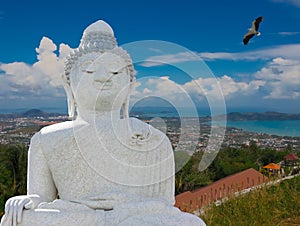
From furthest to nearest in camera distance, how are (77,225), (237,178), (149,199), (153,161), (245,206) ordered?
1. (237,178)
2. (245,206)
3. (153,161)
4. (149,199)
5. (77,225)

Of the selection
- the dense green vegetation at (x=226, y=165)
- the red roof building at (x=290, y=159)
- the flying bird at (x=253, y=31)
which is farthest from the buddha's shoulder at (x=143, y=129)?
the red roof building at (x=290, y=159)

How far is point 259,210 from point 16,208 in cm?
417

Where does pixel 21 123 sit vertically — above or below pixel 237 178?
above

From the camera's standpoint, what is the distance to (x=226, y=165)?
877cm

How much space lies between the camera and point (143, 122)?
3.20m

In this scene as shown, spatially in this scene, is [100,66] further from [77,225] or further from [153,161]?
[77,225]

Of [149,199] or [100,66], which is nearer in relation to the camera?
[149,199]

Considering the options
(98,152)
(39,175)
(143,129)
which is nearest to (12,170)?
(39,175)

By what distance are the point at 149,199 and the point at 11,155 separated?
4.36 meters

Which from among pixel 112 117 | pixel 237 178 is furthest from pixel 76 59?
pixel 237 178

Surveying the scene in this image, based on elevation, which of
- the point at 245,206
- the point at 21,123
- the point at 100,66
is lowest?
the point at 245,206

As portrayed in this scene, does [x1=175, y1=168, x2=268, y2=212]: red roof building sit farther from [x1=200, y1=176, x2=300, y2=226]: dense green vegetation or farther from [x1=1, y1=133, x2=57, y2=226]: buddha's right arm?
[x1=1, y1=133, x2=57, y2=226]: buddha's right arm

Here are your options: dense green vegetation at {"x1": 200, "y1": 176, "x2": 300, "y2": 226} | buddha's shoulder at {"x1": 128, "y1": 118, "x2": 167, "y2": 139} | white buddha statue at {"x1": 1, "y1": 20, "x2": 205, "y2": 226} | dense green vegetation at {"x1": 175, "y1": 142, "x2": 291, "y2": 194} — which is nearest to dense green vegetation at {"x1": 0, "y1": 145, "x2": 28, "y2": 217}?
dense green vegetation at {"x1": 175, "y1": 142, "x2": 291, "y2": 194}

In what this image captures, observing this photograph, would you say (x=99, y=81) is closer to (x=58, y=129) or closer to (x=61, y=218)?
(x=58, y=129)
